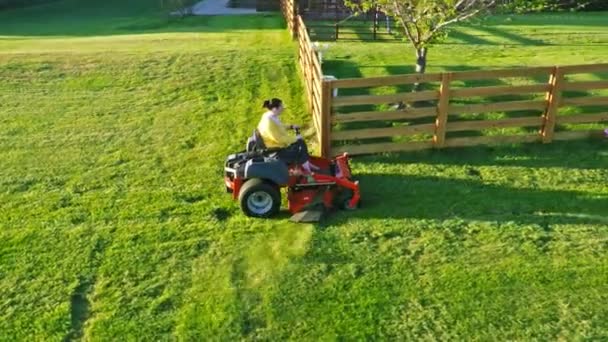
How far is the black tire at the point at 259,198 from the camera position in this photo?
266 inches

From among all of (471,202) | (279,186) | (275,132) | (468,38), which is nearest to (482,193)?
(471,202)

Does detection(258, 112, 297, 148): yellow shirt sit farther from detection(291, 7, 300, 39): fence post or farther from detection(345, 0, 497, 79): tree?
detection(291, 7, 300, 39): fence post

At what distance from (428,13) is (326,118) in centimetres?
257

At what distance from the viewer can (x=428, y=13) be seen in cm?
932

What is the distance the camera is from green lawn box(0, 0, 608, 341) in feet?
17.1

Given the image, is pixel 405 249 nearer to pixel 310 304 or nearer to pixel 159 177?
pixel 310 304

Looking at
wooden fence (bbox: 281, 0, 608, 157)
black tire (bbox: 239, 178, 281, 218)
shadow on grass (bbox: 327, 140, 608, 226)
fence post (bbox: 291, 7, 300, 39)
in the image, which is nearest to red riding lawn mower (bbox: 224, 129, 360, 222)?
black tire (bbox: 239, 178, 281, 218)

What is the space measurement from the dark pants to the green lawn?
66 centimetres

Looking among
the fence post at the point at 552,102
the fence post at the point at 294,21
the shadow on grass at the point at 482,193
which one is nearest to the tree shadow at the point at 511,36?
the fence post at the point at 294,21

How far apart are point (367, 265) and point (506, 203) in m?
2.15

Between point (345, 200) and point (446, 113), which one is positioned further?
point (446, 113)

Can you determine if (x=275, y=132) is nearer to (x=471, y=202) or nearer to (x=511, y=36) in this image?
(x=471, y=202)

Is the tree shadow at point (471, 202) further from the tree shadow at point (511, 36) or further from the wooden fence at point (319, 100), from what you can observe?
the tree shadow at point (511, 36)

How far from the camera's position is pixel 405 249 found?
6.23 meters
